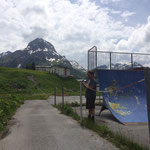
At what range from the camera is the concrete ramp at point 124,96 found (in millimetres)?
7337

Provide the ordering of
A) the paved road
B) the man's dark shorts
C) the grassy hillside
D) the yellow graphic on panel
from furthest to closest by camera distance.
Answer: the grassy hillside, the yellow graphic on panel, the man's dark shorts, the paved road

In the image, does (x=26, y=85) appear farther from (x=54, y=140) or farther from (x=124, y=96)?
(x=54, y=140)

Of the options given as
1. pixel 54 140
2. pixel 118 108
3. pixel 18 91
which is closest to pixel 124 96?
pixel 118 108

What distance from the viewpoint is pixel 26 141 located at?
14.4 feet

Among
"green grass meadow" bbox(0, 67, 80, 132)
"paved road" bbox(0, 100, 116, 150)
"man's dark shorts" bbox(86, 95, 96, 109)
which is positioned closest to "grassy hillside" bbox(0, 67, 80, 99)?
"green grass meadow" bbox(0, 67, 80, 132)

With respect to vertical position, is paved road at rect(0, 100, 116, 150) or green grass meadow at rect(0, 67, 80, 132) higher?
green grass meadow at rect(0, 67, 80, 132)

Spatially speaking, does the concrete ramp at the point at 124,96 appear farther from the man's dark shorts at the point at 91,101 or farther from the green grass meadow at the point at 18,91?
the green grass meadow at the point at 18,91

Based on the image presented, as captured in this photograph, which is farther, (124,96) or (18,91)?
(18,91)

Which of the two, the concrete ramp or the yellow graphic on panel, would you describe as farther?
the yellow graphic on panel

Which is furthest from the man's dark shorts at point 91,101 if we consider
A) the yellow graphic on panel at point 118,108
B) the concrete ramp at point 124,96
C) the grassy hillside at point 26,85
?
the grassy hillside at point 26,85

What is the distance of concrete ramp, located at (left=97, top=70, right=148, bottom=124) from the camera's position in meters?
7.34

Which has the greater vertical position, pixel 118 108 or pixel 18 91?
pixel 18 91

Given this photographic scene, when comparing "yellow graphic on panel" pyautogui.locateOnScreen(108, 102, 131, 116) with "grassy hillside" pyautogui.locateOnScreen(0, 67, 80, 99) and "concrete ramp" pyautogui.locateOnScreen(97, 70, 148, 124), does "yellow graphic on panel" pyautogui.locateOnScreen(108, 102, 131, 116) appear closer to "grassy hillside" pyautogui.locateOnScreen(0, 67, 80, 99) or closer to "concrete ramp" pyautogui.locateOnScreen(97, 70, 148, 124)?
"concrete ramp" pyautogui.locateOnScreen(97, 70, 148, 124)

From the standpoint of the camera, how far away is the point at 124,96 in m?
8.61
